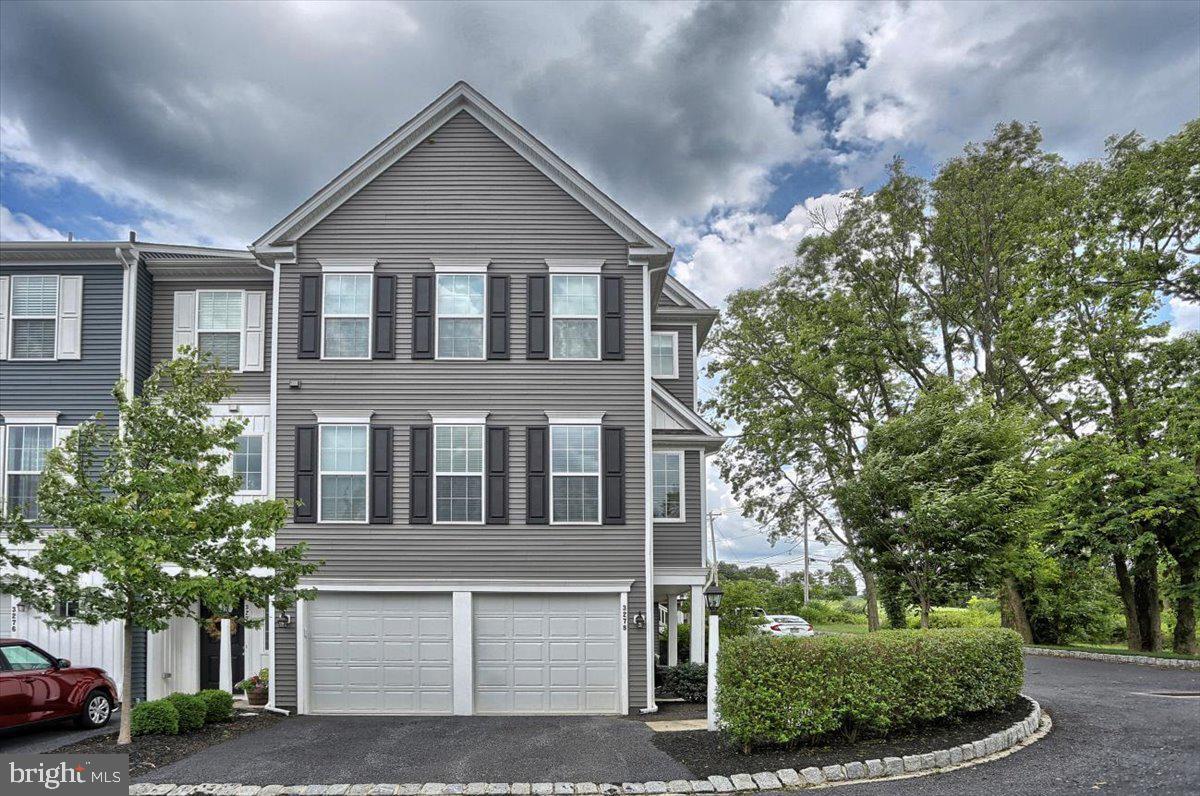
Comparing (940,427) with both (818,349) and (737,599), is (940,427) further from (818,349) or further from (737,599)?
(818,349)

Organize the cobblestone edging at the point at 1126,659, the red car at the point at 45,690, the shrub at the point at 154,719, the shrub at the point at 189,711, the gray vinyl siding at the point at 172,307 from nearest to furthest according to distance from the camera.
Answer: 1. the shrub at the point at 154,719
2. the red car at the point at 45,690
3. the shrub at the point at 189,711
4. the gray vinyl siding at the point at 172,307
5. the cobblestone edging at the point at 1126,659

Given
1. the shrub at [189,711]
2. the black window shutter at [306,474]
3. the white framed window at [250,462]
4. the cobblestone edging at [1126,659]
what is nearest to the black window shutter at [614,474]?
the black window shutter at [306,474]

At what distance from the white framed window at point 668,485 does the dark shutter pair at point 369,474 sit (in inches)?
211

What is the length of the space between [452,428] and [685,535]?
17.2ft

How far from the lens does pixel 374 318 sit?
1579cm

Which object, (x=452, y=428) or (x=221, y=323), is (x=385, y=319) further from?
(x=221, y=323)

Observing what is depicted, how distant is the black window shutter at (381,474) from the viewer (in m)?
15.3

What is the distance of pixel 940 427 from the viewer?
18812 mm

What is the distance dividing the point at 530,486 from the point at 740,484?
19.3 meters

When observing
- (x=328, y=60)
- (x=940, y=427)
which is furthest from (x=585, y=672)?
(x=328, y=60)

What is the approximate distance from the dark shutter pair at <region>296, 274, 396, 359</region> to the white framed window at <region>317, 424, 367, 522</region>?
1.44m

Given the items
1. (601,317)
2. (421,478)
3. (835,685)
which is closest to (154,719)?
(421,478)

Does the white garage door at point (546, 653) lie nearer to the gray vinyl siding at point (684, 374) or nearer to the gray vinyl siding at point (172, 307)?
the gray vinyl siding at point (684, 374)

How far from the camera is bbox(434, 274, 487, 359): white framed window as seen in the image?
1577 centimetres
